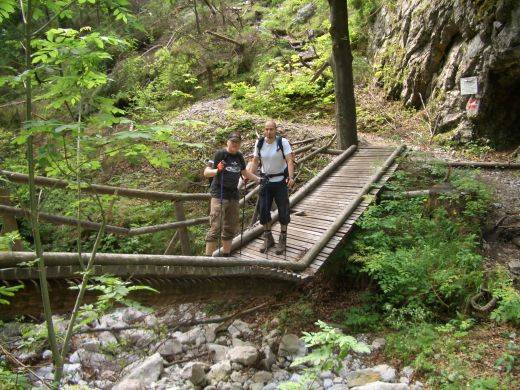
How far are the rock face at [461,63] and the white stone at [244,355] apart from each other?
9.28 metres

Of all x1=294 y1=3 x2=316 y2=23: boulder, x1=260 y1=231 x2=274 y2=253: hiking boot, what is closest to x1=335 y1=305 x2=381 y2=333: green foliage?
x1=260 y1=231 x2=274 y2=253: hiking boot

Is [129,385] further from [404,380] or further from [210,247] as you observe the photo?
[404,380]

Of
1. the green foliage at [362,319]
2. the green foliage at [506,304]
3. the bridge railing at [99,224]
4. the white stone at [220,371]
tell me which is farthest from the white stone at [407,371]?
the bridge railing at [99,224]

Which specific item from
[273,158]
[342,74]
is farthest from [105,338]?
[342,74]

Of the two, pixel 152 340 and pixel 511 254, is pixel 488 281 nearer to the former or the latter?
pixel 511 254

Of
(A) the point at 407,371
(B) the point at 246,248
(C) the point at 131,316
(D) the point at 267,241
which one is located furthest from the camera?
(C) the point at 131,316

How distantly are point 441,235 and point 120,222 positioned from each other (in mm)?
7438

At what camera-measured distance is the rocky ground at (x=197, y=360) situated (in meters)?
5.53

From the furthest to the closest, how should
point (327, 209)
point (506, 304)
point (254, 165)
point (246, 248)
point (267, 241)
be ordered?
1. point (327, 209)
2. point (246, 248)
3. point (267, 241)
4. point (254, 165)
5. point (506, 304)

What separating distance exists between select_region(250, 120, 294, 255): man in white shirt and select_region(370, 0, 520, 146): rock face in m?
7.76

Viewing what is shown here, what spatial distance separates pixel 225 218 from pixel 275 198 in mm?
924

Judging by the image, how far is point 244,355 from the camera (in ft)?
19.9

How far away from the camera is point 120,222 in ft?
34.3

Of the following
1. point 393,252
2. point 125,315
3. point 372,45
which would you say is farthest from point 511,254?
point 372,45
